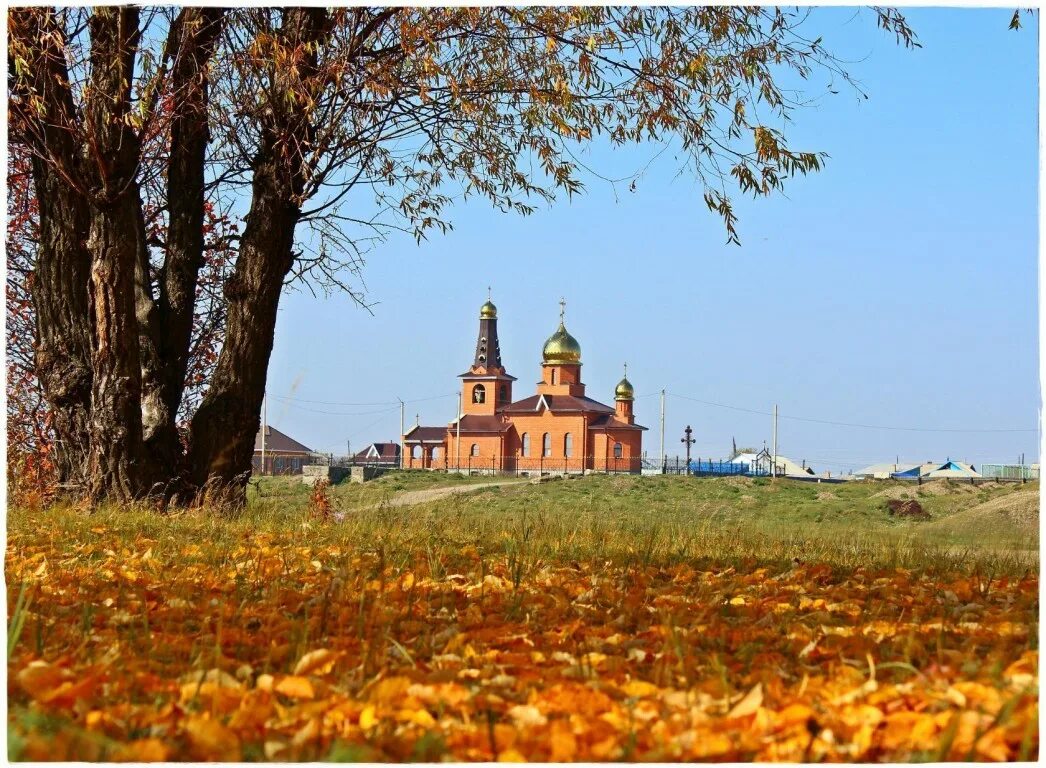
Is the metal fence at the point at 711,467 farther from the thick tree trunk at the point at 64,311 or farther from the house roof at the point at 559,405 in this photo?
the thick tree trunk at the point at 64,311

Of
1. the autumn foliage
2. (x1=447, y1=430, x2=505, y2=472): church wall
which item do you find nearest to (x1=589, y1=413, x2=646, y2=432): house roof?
(x1=447, y1=430, x2=505, y2=472): church wall

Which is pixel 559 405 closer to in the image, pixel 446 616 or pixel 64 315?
pixel 64 315

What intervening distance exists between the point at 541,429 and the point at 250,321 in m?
53.2

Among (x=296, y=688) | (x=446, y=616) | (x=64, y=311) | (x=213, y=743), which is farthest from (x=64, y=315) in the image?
(x=213, y=743)

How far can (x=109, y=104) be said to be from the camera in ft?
24.3

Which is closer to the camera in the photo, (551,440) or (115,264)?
(115,264)

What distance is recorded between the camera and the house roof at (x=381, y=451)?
7456 centimetres

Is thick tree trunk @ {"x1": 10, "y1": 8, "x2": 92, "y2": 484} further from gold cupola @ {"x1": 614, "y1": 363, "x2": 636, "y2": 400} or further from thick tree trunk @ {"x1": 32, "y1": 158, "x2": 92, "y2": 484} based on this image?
gold cupola @ {"x1": 614, "y1": 363, "x2": 636, "y2": 400}

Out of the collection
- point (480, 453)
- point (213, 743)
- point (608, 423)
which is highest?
point (608, 423)

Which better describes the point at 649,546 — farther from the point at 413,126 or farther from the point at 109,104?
the point at 109,104

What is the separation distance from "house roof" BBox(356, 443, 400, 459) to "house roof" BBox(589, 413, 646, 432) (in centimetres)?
1774

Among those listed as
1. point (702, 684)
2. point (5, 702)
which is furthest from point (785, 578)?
point (5, 702)

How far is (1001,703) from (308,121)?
6102 mm

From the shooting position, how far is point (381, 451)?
251 ft
